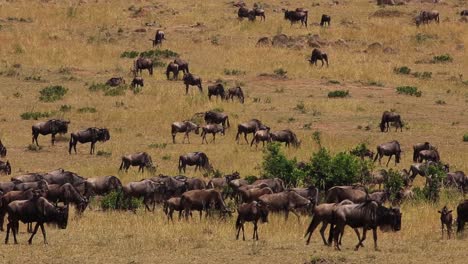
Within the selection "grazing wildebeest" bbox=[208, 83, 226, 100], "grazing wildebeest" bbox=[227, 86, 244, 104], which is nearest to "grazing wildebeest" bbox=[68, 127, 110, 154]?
"grazing wildebeest" bbox=[208, 83, 226, 100]

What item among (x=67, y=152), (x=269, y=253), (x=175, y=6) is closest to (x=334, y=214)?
(x=269, y=253)

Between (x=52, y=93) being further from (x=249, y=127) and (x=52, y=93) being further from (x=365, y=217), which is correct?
(x=365, y=217)

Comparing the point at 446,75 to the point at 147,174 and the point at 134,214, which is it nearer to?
the point at 147,174

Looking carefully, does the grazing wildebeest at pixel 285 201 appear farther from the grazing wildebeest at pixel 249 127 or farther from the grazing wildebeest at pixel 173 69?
the grazing wildebeest at pixel 173 69

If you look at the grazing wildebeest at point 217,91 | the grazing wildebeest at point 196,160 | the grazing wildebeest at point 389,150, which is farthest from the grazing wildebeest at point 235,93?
the grazing wildebeest at point 196,160

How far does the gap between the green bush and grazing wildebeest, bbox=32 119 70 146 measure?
730 cm

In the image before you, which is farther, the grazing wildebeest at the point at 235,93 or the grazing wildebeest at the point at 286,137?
the grazing wildebeest at the point at 235,93

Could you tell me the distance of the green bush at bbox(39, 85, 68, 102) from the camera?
41.4m

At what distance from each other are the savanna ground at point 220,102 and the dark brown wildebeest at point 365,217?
1.73 feet

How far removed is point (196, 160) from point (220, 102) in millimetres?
11627

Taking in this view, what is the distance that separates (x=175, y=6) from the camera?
67812mm

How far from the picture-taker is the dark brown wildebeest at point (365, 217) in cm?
1769

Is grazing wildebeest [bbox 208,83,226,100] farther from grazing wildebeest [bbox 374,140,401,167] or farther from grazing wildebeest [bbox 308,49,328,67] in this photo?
grazing wildebeest [bbox 374,140,401,167]

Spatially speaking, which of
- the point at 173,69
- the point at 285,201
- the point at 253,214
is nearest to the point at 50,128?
the point at 173,69
